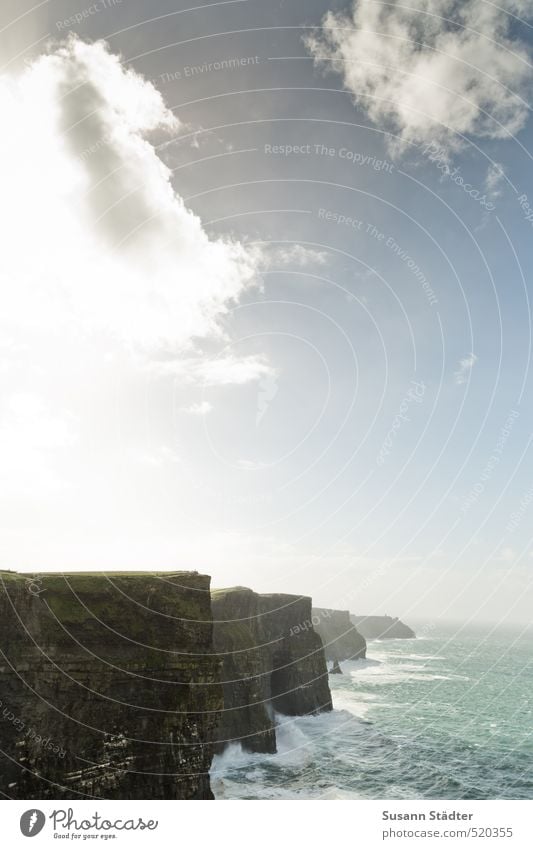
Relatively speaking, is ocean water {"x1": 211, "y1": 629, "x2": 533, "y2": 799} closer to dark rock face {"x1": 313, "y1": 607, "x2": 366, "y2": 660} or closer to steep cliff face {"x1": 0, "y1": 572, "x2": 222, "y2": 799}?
steep cliff face {"x1": 0, "y1": 572, "x2": 222, "y2": 799}

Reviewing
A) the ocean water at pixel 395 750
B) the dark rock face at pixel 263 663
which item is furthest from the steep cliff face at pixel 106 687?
the dark rock face at pixel 263 663

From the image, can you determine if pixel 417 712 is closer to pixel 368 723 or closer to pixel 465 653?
pixel 368 723

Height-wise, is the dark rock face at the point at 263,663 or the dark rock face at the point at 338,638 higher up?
the dark rock face at the point at 263,663

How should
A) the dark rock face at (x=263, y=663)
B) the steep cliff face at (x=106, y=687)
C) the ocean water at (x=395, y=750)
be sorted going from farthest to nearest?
the dark rock face at (x=263, y=663) < the ocean water at (x=395, y=750) < the steep cliff face at (x=106, y=687)

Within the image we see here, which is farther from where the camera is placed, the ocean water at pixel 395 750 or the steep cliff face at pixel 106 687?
the ocean water at pixel 395 750

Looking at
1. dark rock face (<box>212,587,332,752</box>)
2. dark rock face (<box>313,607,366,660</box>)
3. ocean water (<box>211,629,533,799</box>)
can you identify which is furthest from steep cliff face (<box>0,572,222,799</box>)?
dark rock face (<box>313,607,366,660</box>)

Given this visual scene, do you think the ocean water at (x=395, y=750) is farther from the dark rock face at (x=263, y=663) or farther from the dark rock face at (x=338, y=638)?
the dark rock face at (x=338, y=638)

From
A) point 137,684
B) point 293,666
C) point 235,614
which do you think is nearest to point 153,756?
point 137,684
